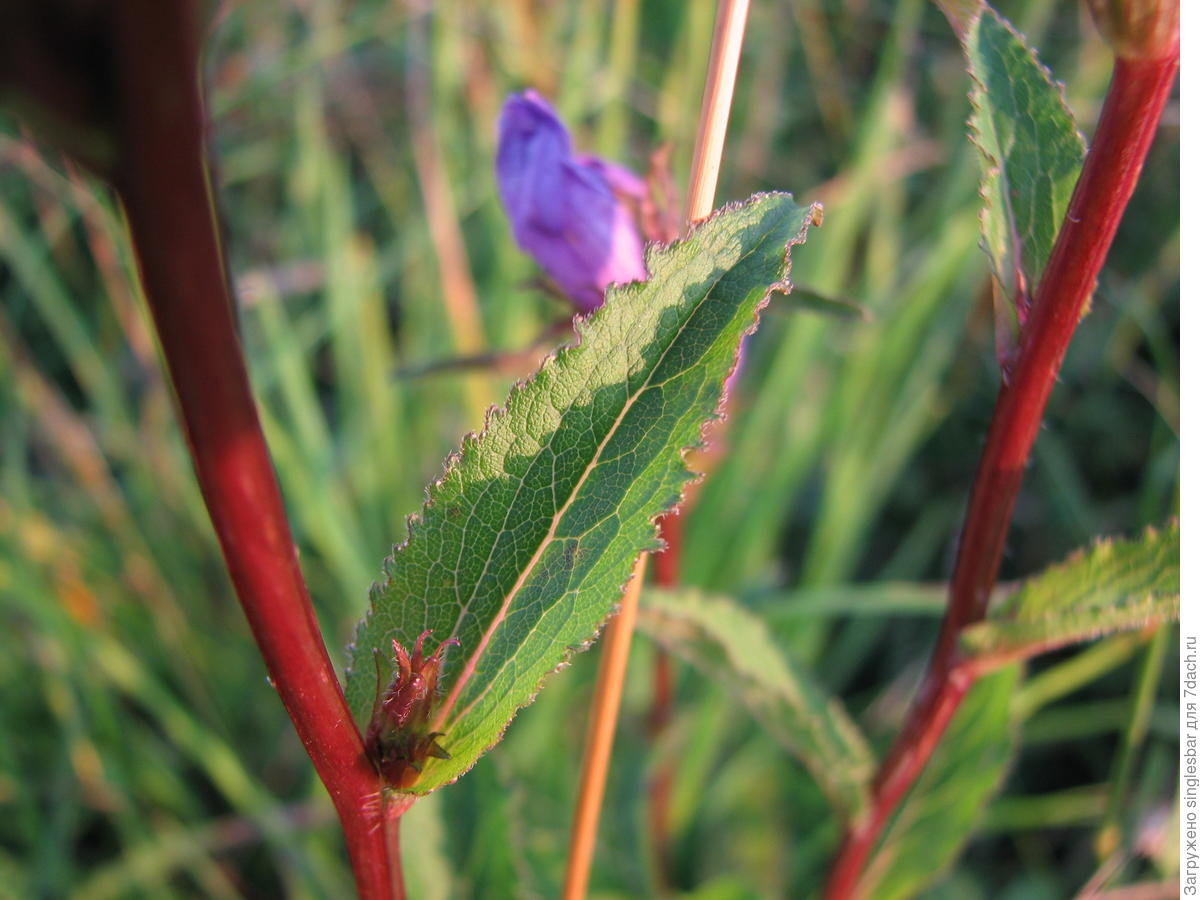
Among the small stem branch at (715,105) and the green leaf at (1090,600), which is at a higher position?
the small stem branch at (715,105)

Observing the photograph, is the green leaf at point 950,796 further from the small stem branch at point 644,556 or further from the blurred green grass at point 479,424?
the small stem branch at point 644,556

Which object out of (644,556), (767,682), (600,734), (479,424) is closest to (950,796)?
(767,682)

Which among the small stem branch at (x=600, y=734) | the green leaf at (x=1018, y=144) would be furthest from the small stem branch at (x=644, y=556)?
the green leaf at (x=1018, y=144)

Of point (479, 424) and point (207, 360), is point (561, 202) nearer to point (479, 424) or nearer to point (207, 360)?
point (207, 360)

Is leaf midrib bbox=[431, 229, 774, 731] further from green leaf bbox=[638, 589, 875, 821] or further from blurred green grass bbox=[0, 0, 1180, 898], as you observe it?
blurred green grass bbox=[0, 0, 1180, 898]

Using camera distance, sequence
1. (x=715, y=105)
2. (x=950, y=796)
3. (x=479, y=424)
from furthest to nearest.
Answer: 1. (x=479, y=424)
2. (x=950, y=796)
3. (x=715, y=105)

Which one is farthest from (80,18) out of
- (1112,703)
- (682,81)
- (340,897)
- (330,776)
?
(682,81)
